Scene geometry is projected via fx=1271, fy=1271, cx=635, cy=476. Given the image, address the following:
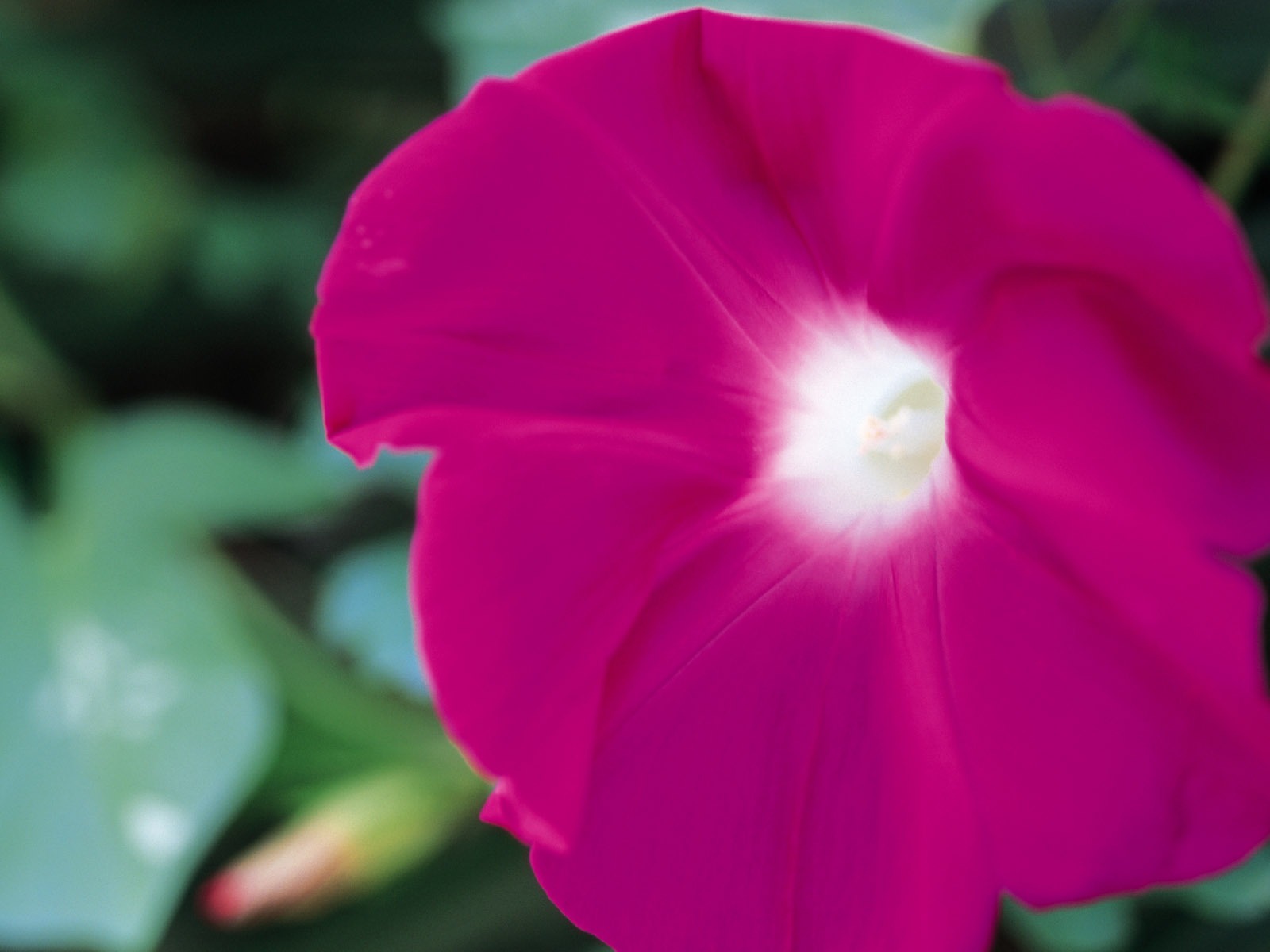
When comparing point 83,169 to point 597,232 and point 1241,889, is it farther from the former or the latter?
point 1241,889

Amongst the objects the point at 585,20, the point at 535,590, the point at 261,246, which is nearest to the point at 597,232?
the point at 535,590

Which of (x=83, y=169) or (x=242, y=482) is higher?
(x=83, y=169)

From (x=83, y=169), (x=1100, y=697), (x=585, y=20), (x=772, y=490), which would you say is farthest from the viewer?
(x=83, y=169)

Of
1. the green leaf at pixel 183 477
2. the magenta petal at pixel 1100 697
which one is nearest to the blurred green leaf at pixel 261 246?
the green leaf at pixel 183 477

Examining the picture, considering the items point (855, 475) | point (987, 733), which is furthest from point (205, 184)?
point (987, 733)

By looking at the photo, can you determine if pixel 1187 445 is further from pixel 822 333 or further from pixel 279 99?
pixel 279 99

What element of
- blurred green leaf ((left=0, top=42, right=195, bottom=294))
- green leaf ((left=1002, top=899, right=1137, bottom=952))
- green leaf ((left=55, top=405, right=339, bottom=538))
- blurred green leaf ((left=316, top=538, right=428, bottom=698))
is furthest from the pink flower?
blurred green leaf ((left=0, top=42, right=195, bottom=294))
